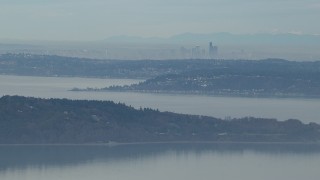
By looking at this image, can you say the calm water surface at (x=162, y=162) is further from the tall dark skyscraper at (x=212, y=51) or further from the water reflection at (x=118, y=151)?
the tall dark skyscraper at (x=212, y=51)

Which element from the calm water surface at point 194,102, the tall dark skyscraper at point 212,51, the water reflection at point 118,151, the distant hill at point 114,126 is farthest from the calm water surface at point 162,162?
the tall dark skyscraper at point 212,51

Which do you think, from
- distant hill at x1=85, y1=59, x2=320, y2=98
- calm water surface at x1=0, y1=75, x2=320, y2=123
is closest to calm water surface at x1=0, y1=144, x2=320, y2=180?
calm water surface at x1=0, y1=75, x2=320, y2=123

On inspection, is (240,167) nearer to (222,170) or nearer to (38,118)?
(222,170)

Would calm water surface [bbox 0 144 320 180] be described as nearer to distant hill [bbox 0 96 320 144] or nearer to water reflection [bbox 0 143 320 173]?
water reflection [bbox 0 143 320 173]

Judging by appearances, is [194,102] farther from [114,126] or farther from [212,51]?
[212,51]

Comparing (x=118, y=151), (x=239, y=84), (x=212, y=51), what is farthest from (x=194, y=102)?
(x=212, y=51)

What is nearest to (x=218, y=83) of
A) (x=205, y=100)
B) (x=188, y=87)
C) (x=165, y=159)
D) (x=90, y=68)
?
(x=188, y=87)
